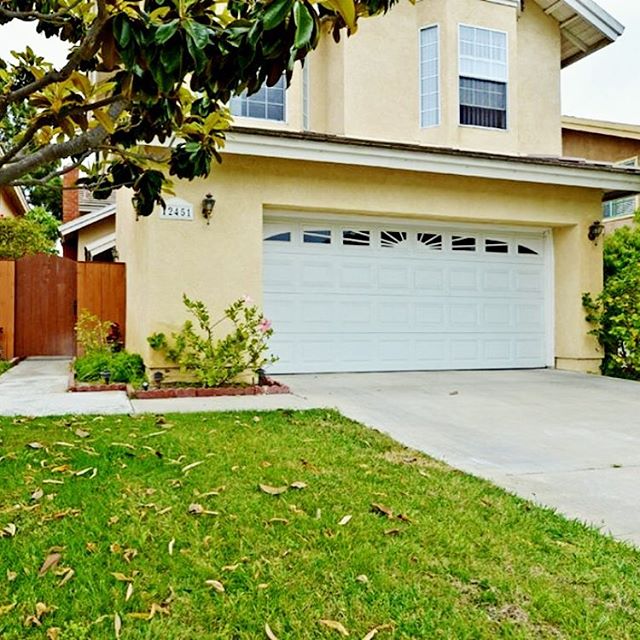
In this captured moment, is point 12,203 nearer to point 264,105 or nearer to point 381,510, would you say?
point 264,105

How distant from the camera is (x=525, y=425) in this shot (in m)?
6.21

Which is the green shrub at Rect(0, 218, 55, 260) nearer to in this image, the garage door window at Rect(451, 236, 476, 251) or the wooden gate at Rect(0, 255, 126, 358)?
the wooden gate at Rect(0, 255, 126, 358)

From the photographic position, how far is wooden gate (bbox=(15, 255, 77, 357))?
13.7 m

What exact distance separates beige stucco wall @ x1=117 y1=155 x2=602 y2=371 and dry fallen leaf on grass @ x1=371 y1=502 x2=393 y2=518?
5530 millimetres

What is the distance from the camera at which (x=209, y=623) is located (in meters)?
2.37

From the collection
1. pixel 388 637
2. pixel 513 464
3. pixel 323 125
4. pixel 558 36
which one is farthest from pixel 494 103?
pixel 388 637

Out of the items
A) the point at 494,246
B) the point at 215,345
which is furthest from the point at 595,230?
the point at 215,345

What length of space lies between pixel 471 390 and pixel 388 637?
6604 millimetres

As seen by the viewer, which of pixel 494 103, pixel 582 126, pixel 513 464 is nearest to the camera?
pixel 513 464

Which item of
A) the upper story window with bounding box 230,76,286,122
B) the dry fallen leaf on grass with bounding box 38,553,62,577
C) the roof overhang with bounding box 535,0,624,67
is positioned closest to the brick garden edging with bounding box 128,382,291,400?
the dry fallen leaf on grass with bounding box 38,553,62,577

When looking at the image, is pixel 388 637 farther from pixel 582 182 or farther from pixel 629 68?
pixel 629 68

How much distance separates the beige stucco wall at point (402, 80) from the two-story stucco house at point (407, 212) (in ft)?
0.10

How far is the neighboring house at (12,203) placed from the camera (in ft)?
68.5

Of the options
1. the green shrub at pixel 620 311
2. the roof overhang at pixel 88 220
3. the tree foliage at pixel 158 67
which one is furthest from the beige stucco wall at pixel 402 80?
the tree foliage at pixel 158 67
